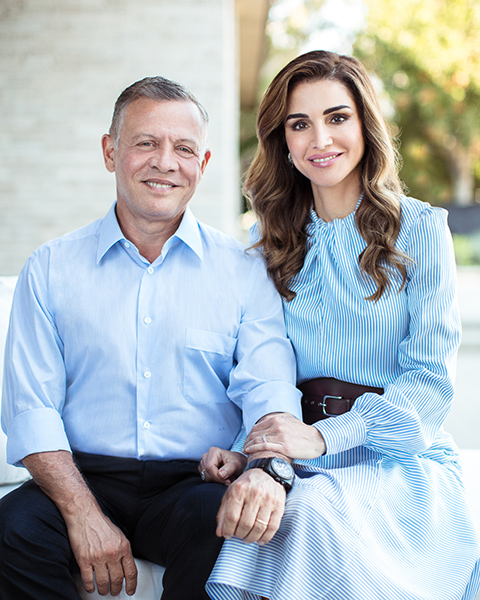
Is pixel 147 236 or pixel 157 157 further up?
pixel 157 157

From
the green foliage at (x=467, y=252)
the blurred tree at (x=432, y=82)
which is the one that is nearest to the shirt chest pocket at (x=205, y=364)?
the green foliage at (x=467, y=252)

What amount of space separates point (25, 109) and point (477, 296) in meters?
3.15

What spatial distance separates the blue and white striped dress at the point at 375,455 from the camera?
1.39m

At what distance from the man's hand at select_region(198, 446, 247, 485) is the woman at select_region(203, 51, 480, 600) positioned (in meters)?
0.13

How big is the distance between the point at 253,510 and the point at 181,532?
24cm

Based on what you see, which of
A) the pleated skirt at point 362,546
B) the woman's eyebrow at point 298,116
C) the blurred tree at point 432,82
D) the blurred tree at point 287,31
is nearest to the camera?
the pleated skirt at point 362,546

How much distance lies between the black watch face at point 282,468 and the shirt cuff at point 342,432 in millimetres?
149

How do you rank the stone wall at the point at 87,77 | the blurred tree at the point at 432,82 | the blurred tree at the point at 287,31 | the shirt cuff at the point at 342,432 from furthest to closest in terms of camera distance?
1. the blurred tree at the point at 287,31
2. the blurred tree at the point at 432,82
3. the stone wall at the point at 87,77
4. the shirt cuff at the point at 342,432

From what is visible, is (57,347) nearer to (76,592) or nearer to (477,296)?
(76,592)

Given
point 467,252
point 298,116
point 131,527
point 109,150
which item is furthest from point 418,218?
point 467,252

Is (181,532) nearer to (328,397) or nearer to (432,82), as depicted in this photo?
(328,397)

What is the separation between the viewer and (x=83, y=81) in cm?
439

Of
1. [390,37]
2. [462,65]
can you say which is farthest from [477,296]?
[390,37]

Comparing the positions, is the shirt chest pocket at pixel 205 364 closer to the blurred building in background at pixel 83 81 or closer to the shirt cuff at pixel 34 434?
the shirt cuff at pixel 34 434
